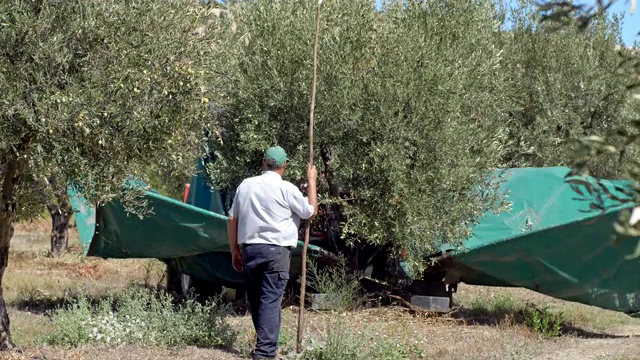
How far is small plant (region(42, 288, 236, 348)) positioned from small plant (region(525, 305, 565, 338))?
135 inches

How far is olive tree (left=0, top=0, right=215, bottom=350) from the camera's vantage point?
269 inches

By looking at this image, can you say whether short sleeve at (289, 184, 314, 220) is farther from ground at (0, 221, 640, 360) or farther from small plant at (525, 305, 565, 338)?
small plant at (525, 305, 565, 338)

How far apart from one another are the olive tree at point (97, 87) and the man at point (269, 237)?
0.74 metres

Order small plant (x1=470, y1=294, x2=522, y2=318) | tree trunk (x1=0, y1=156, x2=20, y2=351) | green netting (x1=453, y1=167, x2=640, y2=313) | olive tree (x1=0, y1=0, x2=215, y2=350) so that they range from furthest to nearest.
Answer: small plant (x1=470, y1=294, x2=522, y2=318), green netting (x1=453, y1=167, x2=640, y2=313), tree trunk (x1=0, y1=156, x2=20, y2=351), olive tree (x1=0, y1=0, x2=215, y2=350)

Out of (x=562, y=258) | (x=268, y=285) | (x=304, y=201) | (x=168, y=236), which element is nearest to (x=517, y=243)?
(x=562, y=258)

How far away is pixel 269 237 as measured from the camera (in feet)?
24.9

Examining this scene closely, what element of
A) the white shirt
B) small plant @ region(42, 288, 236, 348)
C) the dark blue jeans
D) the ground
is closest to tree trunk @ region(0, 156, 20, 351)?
the ground

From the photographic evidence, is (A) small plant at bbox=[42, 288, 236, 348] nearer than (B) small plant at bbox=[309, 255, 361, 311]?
Yes

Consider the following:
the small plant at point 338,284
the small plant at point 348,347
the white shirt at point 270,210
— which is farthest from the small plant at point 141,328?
the small plant at point 338,284

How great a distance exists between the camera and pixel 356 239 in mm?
10852

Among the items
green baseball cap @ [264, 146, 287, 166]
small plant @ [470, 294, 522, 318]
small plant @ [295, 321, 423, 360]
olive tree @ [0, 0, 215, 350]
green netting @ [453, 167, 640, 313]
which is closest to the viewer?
olive tree @ [0, 0, 215, 350]

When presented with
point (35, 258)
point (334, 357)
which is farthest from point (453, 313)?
point (35, 258)

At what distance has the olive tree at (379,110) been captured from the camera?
10266 millimetres

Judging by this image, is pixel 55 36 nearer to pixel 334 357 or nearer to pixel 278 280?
pixel 278 280
